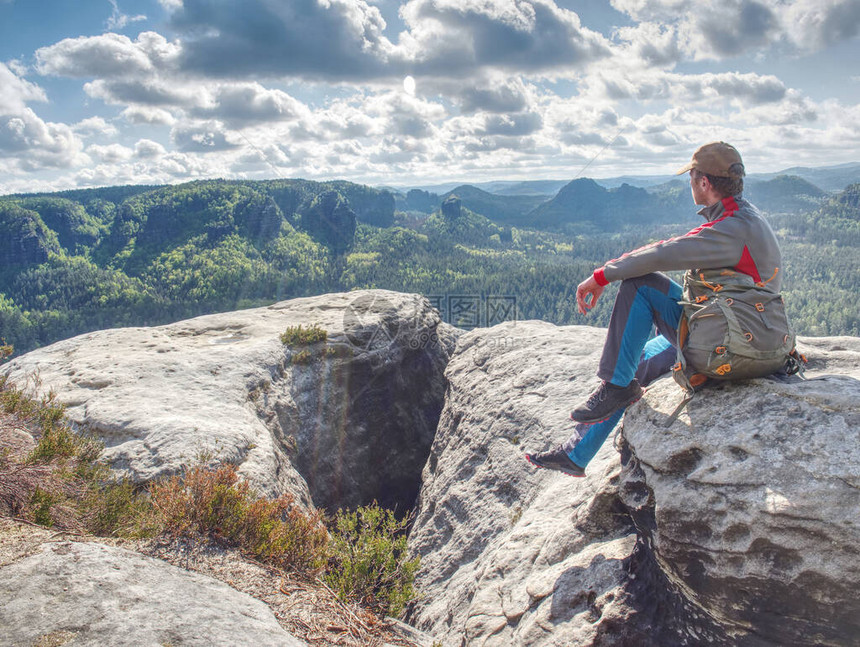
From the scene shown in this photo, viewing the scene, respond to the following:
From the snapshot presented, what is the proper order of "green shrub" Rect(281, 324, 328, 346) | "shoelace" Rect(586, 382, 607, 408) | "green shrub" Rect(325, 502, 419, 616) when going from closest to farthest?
"shoelace" Rect(586, 382, 607, 408)
"green shrub" Rect(325, 502, 419, 616)
"green shrub" Rect(281, 324, 328, 346)

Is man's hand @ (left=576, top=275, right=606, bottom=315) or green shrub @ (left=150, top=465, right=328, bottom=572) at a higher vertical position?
man's hand @ (left=576, top=275, right=606, bottom=315)

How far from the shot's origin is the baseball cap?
6055 millimetres

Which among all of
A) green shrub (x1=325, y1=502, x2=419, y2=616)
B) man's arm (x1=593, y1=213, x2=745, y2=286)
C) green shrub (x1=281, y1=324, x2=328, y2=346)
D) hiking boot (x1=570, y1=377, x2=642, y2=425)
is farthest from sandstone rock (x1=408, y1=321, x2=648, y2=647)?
green shrub (x1=281, y1=324, x2=328, y2=346)

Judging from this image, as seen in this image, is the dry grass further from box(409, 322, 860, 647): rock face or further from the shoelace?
the shoelace

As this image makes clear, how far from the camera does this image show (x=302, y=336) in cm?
1709

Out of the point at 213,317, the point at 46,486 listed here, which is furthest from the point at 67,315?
the point at 46,486

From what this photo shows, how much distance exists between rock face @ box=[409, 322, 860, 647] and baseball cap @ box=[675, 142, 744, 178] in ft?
8.76

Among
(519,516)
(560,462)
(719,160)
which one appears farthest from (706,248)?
(519,516)

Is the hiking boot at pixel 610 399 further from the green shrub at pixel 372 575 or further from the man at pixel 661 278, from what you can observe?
the green shrub at pixel 372 575

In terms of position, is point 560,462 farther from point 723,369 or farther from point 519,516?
point 723,369

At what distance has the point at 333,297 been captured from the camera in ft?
74.3

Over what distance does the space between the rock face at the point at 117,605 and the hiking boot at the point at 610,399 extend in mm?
4779

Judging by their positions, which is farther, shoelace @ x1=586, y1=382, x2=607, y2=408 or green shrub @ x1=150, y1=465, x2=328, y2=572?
shoelace @ x1=586, y1=382, x2=607, y2=408

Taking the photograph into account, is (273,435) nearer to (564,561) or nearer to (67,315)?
(564,561)
